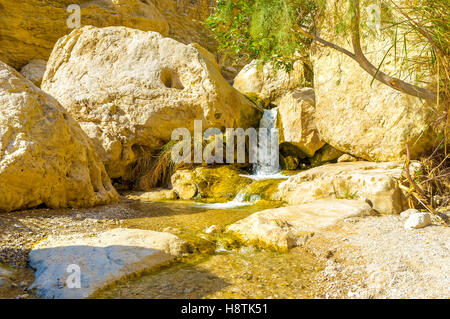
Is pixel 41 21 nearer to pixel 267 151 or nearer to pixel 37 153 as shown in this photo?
pixel 37 153

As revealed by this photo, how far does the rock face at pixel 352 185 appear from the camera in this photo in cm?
423

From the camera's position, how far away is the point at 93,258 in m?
2.60

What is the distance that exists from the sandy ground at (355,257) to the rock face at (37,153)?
1.52ft

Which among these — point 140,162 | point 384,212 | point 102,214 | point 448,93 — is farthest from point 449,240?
point 140,162

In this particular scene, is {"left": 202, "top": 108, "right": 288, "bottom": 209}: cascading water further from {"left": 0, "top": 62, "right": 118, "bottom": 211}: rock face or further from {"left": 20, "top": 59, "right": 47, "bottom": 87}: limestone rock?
{"left": 20, "top": 59, "right": 47, "bottom": 87}: limestone rock

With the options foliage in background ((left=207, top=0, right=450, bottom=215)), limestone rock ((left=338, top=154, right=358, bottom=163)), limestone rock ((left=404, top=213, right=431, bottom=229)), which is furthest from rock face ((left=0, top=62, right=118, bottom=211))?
limestone rock ((left=338, top=154, right=358, bottom=163))

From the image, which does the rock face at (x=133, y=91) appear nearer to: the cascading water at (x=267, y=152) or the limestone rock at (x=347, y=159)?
the cascading water at (x=267, y=152)

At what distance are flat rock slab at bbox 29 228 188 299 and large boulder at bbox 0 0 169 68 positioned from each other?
11638mm

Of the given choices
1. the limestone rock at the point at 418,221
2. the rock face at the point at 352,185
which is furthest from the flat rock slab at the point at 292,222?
the limestone rock at the point at 418,221

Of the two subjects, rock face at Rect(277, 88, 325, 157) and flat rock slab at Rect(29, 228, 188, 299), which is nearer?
flat rock slab at Rect(29, 228, 188, 299)

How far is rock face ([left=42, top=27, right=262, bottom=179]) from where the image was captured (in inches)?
Answer: 287

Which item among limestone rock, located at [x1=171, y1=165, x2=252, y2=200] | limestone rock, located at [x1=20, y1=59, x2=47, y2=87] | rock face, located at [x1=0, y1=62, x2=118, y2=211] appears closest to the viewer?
rock face, located at [x1=0, y1=62, x2=118, y2=211]
